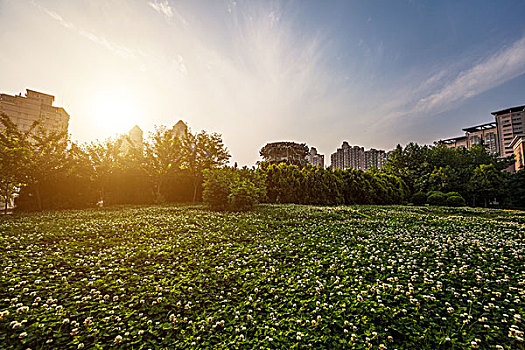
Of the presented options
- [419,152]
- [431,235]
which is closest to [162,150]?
[431,235]

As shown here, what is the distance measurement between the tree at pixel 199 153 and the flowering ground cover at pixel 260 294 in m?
13.7

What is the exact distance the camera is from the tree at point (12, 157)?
11560 mm

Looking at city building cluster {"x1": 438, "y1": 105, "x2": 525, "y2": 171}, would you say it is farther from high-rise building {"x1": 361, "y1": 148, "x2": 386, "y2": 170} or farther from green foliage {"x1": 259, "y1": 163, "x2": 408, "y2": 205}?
green foliage {"x1": 259, "y1": 163, "x2": 408, "y2": 205}

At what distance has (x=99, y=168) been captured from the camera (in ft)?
53.9

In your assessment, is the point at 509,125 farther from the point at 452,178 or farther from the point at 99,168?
the point at 99,168

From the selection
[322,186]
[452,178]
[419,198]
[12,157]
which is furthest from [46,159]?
[452,178]

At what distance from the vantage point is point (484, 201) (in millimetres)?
31328

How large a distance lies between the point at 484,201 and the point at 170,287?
1692 inches

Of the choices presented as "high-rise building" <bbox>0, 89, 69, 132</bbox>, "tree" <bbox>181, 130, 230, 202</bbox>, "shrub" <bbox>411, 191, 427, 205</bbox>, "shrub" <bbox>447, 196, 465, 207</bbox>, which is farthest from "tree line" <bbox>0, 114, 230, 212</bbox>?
"high-rise building" <bbox>0, 89, 69, 132</bbox>

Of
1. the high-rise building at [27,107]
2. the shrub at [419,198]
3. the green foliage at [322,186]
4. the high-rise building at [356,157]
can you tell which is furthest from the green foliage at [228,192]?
the high-rise building at [356,157]

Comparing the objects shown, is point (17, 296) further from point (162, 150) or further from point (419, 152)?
point (419, 152)

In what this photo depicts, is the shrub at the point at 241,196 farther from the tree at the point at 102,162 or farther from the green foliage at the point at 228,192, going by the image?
the tree at the point at 102,162

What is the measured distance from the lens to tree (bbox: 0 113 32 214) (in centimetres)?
1156

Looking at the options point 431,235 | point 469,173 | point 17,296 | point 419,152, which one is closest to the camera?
point 17,296
